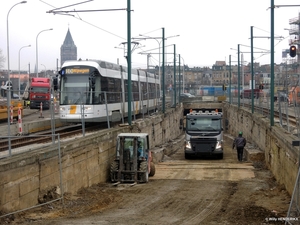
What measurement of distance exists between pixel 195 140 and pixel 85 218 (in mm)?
17816

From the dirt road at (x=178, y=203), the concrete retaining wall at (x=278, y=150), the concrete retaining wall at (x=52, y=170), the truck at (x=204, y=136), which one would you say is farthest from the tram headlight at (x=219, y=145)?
the concrete retaining wall at (x=52, y=170)

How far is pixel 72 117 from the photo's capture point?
22.3 meters

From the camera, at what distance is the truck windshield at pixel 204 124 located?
29.6m

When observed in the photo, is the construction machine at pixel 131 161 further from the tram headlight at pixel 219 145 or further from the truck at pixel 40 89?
the truck at pixel 40 89

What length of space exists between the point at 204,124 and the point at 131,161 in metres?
12.0

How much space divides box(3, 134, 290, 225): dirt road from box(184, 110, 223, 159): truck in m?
8.47

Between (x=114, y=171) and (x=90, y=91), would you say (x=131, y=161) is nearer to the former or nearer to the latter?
(x=114, y=171)

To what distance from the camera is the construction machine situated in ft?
60.3

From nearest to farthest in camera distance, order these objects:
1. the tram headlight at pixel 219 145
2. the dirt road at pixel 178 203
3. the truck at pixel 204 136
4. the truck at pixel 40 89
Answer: the dirt road at pixel 178 203 < the truck at pixel 204 136 < the tram headlight at pixel 219 145 < the truck at pixel 40 89

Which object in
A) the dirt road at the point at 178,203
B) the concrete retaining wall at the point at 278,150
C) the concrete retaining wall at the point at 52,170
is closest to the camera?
the concrete retaining wall at the point at 52,170

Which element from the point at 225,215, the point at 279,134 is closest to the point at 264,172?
the point at 279,134

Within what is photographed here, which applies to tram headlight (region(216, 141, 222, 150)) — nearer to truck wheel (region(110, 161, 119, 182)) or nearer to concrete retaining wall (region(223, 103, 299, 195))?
concrete retaining wall (region(223, 103, 299, 195))

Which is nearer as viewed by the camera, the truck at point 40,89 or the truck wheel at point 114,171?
the truck wheel at point 114,171

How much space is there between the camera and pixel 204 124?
29797 mm
